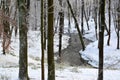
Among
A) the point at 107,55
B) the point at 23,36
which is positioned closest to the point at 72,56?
the point at 107,55

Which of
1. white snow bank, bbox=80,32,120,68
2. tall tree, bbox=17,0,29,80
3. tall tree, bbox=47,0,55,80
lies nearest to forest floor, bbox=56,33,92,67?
white snow bank, bbox=80,32,120,68

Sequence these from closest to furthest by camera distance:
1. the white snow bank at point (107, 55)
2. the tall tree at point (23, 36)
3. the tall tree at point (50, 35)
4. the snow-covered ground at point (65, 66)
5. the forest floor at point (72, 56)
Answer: the tall tree at point (50, 35)
the tall tree at point (23, 36)
the snow-covered ground at point (65, 66)
the white snow bank at point (107, 55)
the forest floor at point (72, 56)

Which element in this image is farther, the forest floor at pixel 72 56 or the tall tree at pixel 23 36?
the forest floor at pixel 72 56

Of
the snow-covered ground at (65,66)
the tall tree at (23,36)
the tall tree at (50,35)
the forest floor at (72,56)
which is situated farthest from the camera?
the forest floor at (72,56)

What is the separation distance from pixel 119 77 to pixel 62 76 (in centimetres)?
318

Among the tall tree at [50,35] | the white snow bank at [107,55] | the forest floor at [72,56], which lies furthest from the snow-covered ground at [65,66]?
the tall tree at [50,35]

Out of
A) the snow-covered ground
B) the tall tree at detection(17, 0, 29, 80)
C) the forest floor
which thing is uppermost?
the tall tree at detection(17, 0, 29, 80)

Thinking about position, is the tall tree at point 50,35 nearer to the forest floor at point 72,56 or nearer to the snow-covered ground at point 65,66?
the snow-covered ground at point 65,66

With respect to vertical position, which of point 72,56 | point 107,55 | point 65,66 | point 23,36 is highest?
point 23,36

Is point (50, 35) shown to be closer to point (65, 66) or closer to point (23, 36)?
point (23, 36)

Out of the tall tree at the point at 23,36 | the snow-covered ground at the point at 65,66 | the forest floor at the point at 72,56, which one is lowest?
the forest floor at the point at 72,56

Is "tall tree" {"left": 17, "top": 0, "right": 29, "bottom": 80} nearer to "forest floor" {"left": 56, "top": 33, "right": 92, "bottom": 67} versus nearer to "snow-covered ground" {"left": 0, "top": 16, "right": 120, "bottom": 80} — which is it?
"snow-covered ground" {"left": 0, "top": 16, "right": 120, "bottom": 80}

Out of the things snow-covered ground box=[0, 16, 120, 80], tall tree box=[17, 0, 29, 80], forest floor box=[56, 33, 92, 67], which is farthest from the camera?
forest floor box=[56, 33, 92, 67]

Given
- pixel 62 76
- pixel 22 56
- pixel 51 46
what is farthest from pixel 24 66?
pixel 62 76
